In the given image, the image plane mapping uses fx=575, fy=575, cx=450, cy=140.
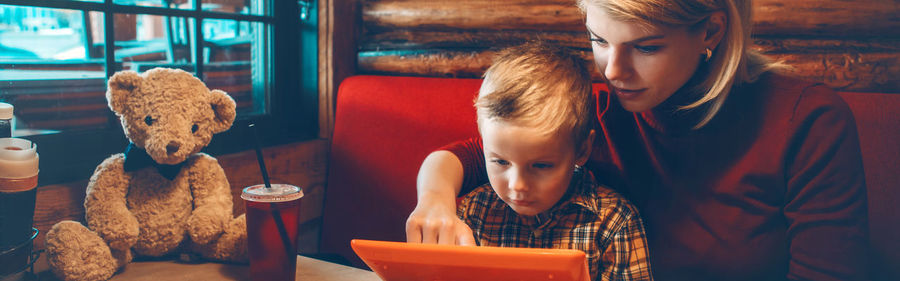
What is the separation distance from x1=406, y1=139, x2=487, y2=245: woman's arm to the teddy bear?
450 mm

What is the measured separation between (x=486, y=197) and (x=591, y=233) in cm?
22

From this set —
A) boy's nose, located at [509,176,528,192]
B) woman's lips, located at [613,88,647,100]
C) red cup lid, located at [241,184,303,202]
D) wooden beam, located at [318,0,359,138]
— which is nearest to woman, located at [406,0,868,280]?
woman's lips, located at [613,88,647,100]

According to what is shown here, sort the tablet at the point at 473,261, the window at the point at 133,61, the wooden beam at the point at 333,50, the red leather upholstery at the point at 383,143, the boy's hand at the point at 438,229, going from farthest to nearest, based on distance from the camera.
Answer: the wooden beam at the point at 333,50 → the red leather upholstery at the point at 383,143 → the window at the point at 133,61 → the boy's hand at the point at 438,229 → the tablet at the point at 473,261

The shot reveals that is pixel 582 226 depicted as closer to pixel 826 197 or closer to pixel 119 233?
pixel 826 197

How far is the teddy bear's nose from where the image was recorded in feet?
3.72

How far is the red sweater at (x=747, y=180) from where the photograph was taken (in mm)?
1022

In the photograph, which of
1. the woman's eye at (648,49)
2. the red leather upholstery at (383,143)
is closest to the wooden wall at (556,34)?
the red leather upholstery at (383,143)

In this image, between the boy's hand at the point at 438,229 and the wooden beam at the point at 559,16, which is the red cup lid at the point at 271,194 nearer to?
the boy's hand at the point at 438,229

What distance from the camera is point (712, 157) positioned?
1159mm

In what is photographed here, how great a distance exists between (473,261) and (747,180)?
69 cm

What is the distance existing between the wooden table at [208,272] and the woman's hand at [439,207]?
22cm

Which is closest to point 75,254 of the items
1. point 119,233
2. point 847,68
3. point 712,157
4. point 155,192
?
point 119,233

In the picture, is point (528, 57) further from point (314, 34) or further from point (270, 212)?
point (314, 34)

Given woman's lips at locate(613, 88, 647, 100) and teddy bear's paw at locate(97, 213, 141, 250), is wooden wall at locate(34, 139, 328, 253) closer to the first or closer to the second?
teddy bear's paw at locate(97, 213, 141, 250)
